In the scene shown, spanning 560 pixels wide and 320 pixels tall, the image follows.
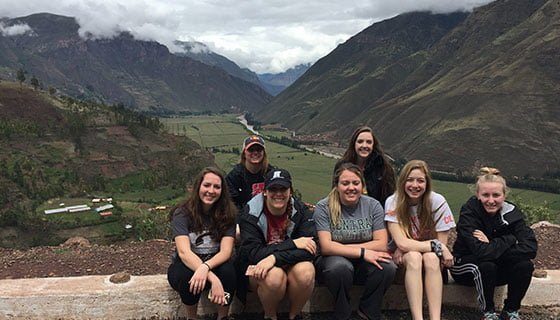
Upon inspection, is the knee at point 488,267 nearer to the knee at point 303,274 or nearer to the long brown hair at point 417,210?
the long brown hair at point 417,210

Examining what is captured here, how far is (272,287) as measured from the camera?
477 cm

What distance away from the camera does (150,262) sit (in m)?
7.93

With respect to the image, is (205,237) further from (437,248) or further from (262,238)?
(437,248)

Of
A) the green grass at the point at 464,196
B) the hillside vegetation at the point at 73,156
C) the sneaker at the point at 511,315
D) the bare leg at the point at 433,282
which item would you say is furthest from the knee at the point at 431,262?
the hillside vegetation at the point at 73,156

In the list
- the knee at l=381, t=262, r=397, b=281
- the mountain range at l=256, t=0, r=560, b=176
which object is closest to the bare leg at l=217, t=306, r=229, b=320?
the knee at l=381, t=262, r=397, b=281

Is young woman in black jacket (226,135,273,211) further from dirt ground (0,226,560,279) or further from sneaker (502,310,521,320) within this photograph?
sneaker (502,310,521,320)

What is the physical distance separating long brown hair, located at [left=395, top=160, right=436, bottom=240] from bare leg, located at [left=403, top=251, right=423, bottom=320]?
34 cm

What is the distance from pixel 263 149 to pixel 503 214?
299cm

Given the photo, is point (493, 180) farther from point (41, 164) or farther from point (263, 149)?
point (41, 164)

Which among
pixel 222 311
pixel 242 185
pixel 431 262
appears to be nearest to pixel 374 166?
pixel 431 262

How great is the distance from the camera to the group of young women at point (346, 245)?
16.0 feet

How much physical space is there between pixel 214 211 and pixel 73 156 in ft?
293

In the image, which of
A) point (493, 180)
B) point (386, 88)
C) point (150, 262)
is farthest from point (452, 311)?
point (386, 88)

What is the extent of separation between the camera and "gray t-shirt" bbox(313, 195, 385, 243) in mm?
5180
